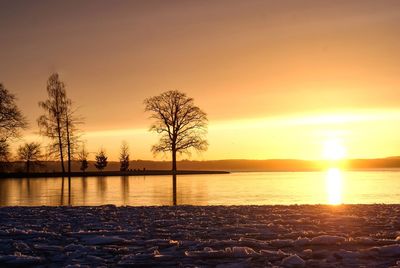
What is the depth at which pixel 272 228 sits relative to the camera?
396 inches

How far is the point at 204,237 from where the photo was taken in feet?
Answer: 29.8

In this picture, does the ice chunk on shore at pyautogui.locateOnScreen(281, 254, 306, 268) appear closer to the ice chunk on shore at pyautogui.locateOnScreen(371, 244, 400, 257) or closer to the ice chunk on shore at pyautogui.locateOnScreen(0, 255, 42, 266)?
the ice chunk on shore at pyautogui.locateOnScreen(371, 244, 400, 257)

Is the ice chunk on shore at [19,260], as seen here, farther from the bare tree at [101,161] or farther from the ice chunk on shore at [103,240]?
the bare tree at [101,161]

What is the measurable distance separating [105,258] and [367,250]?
13.4 feet

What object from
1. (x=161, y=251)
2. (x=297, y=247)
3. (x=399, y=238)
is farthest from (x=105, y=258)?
(x=399, y=238)

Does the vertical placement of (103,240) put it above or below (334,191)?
above

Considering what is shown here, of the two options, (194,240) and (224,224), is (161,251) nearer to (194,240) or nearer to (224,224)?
(194,240)

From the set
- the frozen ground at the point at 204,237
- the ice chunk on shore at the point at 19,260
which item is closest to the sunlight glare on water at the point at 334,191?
the frozen ground at the point at 204,237

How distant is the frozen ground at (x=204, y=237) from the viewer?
23.0 feet

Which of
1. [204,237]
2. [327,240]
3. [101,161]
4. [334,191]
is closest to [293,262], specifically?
[327,240]

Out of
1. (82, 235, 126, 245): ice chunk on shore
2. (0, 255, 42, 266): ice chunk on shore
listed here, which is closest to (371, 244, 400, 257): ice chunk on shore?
(82, 235, 126, 245): ice chunk on shore

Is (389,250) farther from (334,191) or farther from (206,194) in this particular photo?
(334,191)

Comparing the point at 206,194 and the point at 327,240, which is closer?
the point at 327,240

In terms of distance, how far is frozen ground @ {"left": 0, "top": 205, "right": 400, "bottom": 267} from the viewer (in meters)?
7.00
